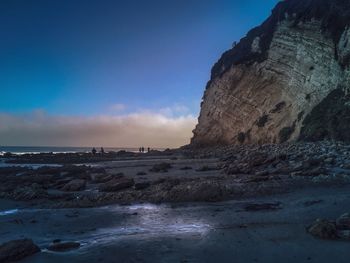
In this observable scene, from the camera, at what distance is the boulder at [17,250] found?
6641 mm

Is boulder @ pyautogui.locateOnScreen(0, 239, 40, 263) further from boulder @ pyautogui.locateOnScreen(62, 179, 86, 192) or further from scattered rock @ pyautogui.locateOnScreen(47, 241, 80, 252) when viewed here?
boulder @ pyautogui.locateOnScreen(62, 179, 86, 192)

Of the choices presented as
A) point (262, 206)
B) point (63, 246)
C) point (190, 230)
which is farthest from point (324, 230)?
point (63, 246)

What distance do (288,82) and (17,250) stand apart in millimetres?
44013

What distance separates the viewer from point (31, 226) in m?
9.71

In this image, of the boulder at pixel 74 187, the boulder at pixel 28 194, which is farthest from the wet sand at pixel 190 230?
the boulder at pixel 74 187

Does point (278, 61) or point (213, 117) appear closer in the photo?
point (278, 61)

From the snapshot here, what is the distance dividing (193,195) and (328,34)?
33481mm

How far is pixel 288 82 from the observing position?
151 ft

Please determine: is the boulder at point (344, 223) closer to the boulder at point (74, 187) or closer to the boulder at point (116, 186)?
the boulder at point (116, 186)

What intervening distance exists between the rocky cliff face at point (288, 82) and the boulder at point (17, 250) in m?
25.1

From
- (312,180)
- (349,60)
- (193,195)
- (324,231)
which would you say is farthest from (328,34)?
(324,231)

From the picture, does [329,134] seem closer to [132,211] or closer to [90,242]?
[132,211]

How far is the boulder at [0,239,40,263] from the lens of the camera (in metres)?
6.64

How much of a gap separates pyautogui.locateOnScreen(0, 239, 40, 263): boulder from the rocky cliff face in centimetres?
2507
